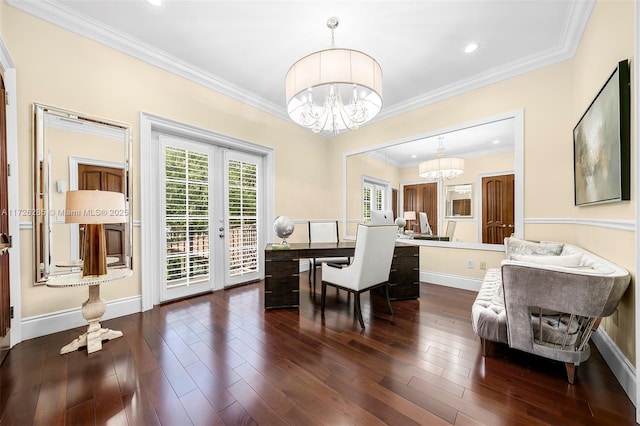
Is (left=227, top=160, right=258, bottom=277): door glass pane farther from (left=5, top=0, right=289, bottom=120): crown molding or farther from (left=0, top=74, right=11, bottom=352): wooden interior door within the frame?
(left=0, top=74, right=11, bottom=352): wooden interior door

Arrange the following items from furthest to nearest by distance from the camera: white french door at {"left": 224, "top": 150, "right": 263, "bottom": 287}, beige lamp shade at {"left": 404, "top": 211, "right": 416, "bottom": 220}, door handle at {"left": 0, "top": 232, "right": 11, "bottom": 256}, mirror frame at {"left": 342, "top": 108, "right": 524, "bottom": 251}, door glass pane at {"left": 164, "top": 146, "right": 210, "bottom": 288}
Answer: beige lamp shade at {"left": 404, "top": 211, "right": 416, "bottom": 220} < white french door at {"left": 224, "top": 150, "right": 263, "bottom": 287} < door glass pane at {"left": 164, "top": 146, "right": 210, "bottom": 288} < mirror frame at {"left": 342, "top": 108, "right": 524, "bottom": 251} < door handle at {"left": 0, "top": 232, "right": 11, "bottom": 256}

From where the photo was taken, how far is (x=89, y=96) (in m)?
2.43

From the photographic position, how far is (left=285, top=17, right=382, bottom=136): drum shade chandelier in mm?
1943

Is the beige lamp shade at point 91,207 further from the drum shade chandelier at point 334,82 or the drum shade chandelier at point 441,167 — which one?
the drum shade chandelier at point 441,167

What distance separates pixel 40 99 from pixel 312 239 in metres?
3.28

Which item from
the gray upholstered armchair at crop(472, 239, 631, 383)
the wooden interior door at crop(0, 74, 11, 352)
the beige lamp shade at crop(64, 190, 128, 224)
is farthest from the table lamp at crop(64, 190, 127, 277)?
the gray upholstered armchair at crop(472, 239, 631, 383)

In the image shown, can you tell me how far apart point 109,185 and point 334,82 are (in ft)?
8.15

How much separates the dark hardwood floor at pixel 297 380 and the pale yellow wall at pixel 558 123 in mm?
611

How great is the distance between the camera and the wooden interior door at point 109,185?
2379 mm

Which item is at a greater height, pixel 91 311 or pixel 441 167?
pixel 441 167

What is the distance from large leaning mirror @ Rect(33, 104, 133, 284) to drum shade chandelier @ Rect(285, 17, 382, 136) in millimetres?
1938

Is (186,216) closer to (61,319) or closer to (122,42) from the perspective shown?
(61,319)

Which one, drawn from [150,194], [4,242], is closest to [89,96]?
[150,194]

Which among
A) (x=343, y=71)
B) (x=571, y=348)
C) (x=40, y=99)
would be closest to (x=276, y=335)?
(x=571, y=348)
